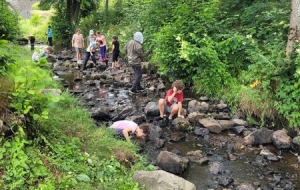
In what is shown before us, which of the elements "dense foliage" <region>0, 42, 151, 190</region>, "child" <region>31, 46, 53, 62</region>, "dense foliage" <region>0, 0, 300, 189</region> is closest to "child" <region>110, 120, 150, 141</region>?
"dense foliage" <region>0, 0, 300, 189</region>

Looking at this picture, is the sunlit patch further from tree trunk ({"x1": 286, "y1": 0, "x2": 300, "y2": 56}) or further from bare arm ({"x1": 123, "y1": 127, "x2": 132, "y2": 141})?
bare arm ({"x1": 123, "y1": 127, "x2": 132, "y2": 141})

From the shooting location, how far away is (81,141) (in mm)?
5969

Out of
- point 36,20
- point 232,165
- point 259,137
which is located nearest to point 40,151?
point 232,165

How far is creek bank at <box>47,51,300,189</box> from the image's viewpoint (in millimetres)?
6238

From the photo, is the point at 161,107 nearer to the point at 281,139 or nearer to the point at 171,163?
the point at 171,163

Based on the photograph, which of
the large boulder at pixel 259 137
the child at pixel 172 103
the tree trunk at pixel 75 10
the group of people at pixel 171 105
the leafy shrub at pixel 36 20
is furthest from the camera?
the leafy shrub at pixel 36 20

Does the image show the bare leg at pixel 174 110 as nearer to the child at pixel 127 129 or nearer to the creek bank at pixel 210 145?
the creek bank at pixel 210 145

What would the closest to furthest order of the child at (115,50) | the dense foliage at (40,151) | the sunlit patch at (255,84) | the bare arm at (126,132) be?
the dense foliage at (40,151), the bare arm at (126,132), the sunlit patch at (255,84), the child at (115,50)

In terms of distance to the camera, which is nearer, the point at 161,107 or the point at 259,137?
the point at 259,137

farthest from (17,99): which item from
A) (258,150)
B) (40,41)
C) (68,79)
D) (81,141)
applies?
(40,41)

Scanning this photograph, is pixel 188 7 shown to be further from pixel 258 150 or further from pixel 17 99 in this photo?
pixel 17 99

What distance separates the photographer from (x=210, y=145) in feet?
25.4

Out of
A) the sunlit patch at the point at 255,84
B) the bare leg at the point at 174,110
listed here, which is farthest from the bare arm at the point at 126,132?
the sunlit patch at the point at 255,84

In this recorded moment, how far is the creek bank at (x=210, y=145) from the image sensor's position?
20.5ft
